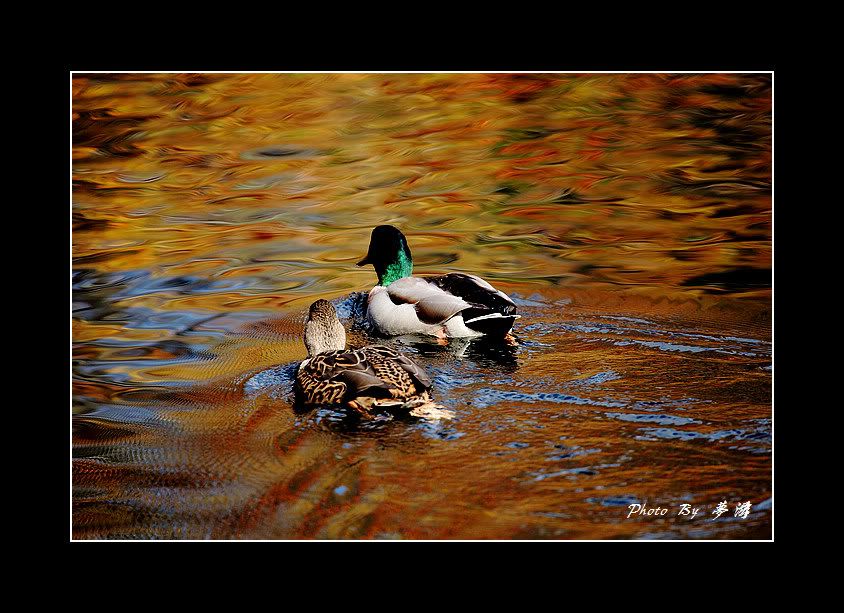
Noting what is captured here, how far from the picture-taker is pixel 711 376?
5.96 metres

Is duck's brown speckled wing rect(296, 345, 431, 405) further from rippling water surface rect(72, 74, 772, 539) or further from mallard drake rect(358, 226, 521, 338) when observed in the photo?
mallard drake rect(358, 226, 521, 338)

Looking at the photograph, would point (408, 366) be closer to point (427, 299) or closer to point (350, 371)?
point (350, 371)

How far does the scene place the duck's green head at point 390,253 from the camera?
337 inches

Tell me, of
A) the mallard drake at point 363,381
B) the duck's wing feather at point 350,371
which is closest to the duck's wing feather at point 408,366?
the mallard drake at point 363,381

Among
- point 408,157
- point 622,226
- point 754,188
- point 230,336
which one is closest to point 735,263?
point 754,188

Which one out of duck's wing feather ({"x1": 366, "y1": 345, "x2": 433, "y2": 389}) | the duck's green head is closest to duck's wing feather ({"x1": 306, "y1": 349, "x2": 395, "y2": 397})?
duck's wing feather ({"x1": 366, "y1": 345, "x2": 433, "y2": 389})

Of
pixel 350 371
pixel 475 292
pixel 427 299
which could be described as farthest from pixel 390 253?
pixel 350 371

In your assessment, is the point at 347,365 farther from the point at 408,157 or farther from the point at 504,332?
the point at 408,157

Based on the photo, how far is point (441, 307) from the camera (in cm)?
741

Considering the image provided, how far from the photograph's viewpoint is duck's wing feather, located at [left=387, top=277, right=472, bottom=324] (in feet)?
24.2

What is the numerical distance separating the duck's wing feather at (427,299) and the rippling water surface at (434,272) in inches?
9.8

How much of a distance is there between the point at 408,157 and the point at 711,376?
4.08 metres

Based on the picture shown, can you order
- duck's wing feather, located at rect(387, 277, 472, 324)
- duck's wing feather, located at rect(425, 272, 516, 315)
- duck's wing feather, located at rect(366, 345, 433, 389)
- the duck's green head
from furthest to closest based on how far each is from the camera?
the duck's green head
duck's wing feather, located at rect(387, 277, 472, 324)
duck's wing feather, located at rect(425, 272, 516, 315)
duck's wing feather, located at rect(366, 345, 433, 389)

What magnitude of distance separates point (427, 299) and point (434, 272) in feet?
4.20
